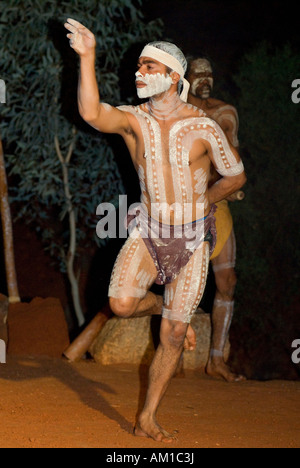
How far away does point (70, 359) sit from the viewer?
7137mm

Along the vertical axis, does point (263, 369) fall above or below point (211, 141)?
below

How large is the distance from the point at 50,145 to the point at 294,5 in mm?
6565

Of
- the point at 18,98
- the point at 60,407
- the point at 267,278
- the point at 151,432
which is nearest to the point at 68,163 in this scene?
the point at 18,98

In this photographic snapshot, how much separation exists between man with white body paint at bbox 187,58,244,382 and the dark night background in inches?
156

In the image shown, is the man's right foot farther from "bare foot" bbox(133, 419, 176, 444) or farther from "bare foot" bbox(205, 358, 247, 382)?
"bare foot" bbox(205, 358, 247, 382)

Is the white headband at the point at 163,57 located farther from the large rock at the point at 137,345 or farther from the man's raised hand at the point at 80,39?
the large rock at the point at 137,345

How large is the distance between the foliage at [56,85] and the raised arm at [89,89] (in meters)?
3.28

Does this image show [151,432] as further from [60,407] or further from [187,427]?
[60,407]

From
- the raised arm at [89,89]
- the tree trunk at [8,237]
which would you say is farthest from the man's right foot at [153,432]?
the tree trunk at [8,237]

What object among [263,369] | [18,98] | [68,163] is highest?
[18,98]

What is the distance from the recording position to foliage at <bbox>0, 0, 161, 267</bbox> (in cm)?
736

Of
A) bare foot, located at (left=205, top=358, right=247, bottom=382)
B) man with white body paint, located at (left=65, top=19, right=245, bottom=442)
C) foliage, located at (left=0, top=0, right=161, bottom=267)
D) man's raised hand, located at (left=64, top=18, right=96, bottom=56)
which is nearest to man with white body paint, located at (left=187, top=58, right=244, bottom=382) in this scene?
bare foot, located at (left=205, top=358, right=247, bottom=382)

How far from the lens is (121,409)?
4965 millimetres

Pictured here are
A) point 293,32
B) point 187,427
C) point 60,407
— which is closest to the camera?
point 187,427
